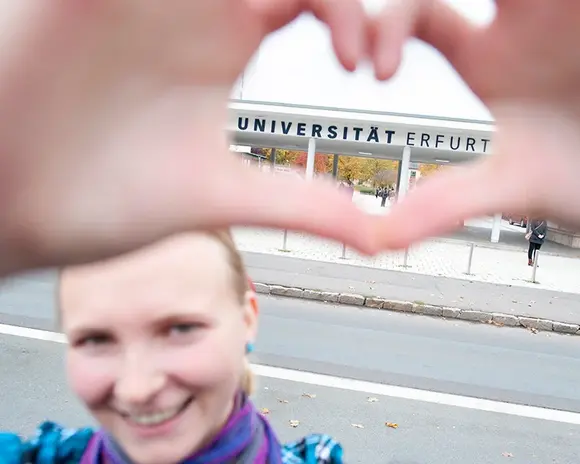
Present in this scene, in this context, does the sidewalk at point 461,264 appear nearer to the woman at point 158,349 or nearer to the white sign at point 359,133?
the white sign at point 359,133

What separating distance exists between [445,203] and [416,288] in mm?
8717

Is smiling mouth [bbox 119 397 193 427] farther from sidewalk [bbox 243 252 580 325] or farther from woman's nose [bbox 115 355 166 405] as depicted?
sidewalk [bbox 243 252 580 325]

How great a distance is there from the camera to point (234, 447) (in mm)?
1108

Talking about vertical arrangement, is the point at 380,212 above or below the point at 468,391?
above

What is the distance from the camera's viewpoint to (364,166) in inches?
1208

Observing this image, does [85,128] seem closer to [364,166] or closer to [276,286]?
[276,286]

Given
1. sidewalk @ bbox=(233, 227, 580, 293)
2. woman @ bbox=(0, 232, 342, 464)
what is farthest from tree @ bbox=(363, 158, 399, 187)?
woman @ bbox=(0, 232, 342, 464)

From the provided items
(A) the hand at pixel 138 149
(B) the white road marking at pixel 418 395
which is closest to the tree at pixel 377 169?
(B) the white road marking at pixel 418 395

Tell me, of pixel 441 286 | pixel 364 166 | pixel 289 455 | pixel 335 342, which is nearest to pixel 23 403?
pixel 335 342

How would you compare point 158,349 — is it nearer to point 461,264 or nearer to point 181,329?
point 181,329

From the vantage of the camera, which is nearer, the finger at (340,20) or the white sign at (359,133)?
the finger at (340,20)

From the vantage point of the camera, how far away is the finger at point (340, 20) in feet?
1.77

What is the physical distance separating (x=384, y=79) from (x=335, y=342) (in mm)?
5647

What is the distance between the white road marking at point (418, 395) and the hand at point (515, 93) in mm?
4199
